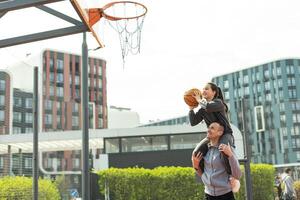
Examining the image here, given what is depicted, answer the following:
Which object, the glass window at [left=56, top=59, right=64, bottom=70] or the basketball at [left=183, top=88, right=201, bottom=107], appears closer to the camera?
the basketball at [left=183, top=88, right=201, bottom=107]

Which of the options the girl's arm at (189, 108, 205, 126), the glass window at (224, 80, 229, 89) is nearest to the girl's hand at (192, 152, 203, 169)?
the girl's arm at (189, 108, 205, 126)

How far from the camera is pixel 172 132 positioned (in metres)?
32.5

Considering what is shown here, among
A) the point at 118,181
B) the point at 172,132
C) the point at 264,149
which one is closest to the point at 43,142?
the point at 172,132

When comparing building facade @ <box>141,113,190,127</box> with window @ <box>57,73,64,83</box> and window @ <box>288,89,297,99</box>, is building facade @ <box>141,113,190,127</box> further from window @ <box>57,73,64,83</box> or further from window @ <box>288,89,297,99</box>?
window @ <box>57,73,64,83</box>

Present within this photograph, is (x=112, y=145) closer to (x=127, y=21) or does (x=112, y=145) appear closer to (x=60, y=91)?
(x=127, y=21)

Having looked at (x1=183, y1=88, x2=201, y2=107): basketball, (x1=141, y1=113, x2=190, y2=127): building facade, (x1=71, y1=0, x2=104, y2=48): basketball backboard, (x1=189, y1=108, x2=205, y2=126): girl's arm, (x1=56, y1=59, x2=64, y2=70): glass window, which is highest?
(x1=56, y1=59, x2=64, y2=70): glass window

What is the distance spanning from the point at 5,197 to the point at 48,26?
7.16 m

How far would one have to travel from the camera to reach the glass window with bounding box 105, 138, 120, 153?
1307 inches

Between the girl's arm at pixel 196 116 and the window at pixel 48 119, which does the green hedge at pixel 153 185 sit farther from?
the window at pixel 48 119

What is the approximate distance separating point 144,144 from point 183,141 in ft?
8.95

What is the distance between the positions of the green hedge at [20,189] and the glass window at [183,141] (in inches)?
703

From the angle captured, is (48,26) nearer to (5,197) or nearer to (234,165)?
(234,165)

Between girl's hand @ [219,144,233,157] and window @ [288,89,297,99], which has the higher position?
window @ [288,89,297,99]

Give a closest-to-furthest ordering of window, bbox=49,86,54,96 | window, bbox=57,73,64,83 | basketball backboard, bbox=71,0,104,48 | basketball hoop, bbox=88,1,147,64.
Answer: basketball backboard, bbox=71,0,104,48 → basketball hoop, bbox=88,1,147,64 → window, bbox=49,86,54,96 → window, bbox=57,73,64,83
